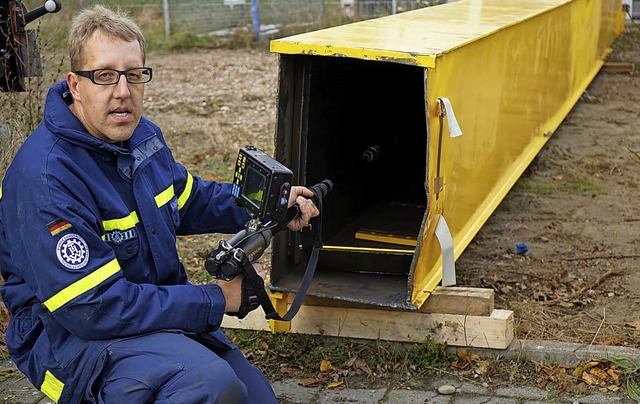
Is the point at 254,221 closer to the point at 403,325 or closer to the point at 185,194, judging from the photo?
the point at 185,194

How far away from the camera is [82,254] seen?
8.73 ft

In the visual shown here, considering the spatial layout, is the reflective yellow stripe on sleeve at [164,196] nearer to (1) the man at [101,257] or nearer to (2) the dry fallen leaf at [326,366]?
(1) the man at [101,257]

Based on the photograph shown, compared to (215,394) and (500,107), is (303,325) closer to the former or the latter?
(215,394)

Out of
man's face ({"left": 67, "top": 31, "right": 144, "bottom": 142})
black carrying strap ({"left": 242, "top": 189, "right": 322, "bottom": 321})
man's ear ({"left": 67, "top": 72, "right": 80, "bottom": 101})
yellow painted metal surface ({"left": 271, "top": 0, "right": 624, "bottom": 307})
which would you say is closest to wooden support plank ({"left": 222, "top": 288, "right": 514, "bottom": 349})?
yellow painted metal surface ({"left": 271, "top": 0, "right": 624, "bottom": 307})

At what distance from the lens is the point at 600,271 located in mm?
5242

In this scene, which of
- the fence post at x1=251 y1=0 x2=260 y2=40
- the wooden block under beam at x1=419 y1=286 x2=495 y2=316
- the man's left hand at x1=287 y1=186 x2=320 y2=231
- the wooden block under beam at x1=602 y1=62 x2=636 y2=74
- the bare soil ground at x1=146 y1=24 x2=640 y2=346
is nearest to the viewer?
the man's left hand at x1=287 y1=186 x2=320 y2=231

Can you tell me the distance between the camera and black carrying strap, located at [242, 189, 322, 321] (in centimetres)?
290

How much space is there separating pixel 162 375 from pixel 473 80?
2601 mm

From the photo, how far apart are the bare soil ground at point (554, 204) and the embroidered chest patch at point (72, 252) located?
2.51 m

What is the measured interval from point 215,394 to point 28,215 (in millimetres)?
800

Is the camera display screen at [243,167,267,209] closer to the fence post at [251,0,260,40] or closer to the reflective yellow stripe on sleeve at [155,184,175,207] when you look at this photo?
the reflective yellow stripe on sleeve at [155,184,175,207]

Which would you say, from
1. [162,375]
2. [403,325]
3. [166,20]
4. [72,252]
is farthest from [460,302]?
[166,20]

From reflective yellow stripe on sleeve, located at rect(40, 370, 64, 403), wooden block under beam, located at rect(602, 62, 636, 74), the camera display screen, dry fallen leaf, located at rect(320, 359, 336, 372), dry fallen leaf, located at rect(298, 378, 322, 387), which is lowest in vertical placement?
dry fallen leaf, located at rect(298, 378, 322, 387)

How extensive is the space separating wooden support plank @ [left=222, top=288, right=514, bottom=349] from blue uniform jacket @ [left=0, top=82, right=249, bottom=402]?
4.56ft
